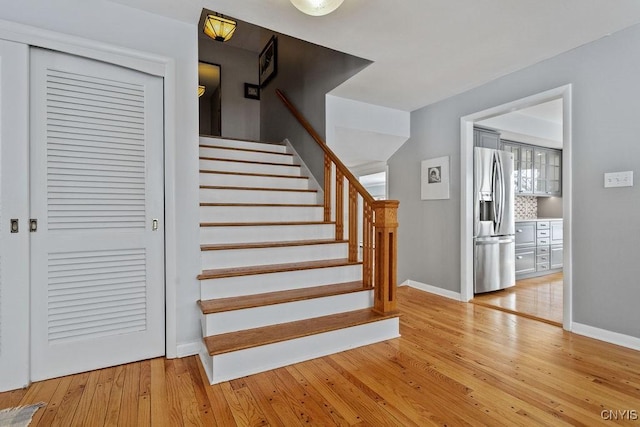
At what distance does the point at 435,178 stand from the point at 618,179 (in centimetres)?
184

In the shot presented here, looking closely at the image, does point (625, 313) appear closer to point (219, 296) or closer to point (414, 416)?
point (414, 416)

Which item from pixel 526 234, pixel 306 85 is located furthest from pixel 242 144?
pixel 526 234

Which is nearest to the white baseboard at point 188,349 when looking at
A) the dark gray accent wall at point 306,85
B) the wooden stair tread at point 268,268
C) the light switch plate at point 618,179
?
the wooden stair tread at point 268,268

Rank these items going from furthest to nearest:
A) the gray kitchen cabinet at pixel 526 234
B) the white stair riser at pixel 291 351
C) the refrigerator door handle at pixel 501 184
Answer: the gray kitchen cabinet at pixel 526 234 < the refrigerator door handle at pixel 501 184 < the white stair riser at pixel 291 351

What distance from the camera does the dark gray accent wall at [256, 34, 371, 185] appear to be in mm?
3663

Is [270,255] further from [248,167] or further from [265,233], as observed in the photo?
[248,167]

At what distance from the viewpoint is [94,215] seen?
2154mm

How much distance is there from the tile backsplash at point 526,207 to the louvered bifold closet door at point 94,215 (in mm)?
6131

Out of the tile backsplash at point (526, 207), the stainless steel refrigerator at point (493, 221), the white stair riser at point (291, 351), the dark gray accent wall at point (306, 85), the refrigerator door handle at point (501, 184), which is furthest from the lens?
the tile backsplash at point (526, 207)

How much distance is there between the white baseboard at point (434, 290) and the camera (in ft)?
12.7

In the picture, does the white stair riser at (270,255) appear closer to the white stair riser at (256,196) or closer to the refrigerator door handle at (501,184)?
the white stair riser at (256,196)

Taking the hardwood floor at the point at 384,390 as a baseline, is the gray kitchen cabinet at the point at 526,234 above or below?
above

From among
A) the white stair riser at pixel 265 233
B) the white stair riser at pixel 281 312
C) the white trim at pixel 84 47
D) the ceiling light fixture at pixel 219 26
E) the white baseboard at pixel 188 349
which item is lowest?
the white baseboard at pixel 188 349

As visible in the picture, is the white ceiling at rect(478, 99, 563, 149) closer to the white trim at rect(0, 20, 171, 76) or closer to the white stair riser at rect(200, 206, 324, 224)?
the white stair riser at rect(200, 206, 324, 224)
